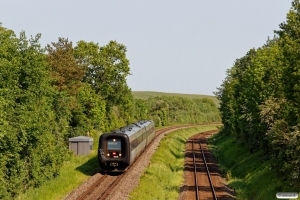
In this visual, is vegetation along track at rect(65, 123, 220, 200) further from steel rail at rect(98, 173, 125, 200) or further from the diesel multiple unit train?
the diesel multiple unit train

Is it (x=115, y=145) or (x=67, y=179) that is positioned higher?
(x=115, y=145)

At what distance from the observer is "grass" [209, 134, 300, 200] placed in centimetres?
2592

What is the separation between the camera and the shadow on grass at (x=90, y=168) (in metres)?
34.9

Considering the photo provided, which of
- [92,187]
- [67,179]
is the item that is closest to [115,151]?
[67,179]

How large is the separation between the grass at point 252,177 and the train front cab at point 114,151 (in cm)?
839

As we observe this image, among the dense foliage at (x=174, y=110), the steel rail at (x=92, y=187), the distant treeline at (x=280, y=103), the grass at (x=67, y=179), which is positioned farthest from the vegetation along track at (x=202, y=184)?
the dense foliage at (x=174, y=110)

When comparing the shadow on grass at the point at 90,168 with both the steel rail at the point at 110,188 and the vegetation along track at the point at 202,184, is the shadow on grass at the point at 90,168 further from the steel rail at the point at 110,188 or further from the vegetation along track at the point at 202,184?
the vegetation along track at the point at 202,184

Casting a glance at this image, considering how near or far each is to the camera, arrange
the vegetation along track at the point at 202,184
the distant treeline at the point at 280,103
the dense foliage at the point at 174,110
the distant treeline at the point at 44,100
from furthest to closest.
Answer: the dense foliage at the point at 174,110 → the vegetation along track at the point at 202,184 → the distant treeline at the point at 44,100 → the distant treeline at the point at 280,103

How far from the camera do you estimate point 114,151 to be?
33.2m

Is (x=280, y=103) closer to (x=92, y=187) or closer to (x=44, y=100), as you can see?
(x=92, y=187)

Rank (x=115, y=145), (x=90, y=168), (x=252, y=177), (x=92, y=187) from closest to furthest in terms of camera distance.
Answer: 1. (x=92, y=187)
2. (x=252, y=177)
3. (x=115, y=145)
4. (x=90, y=168)

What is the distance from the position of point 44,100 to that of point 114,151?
268 inches

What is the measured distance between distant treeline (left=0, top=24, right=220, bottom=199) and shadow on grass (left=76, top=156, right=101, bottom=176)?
2.09m

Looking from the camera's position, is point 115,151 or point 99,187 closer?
point 99,187
